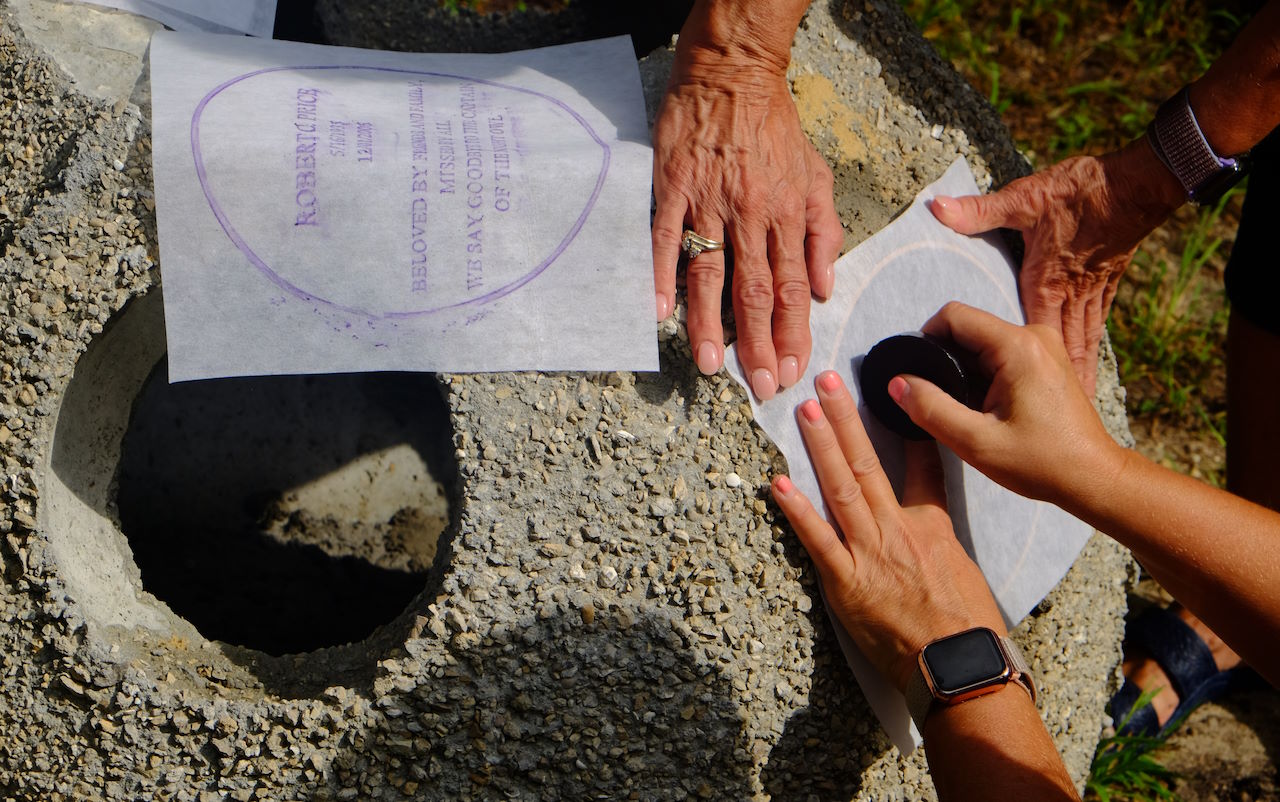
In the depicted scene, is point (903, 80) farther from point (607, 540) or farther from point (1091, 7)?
point (1091, 7)

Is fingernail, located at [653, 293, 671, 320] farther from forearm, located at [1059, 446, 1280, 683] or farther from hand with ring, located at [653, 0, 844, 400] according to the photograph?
forearm, located at [1059, 446, 1280, 683]

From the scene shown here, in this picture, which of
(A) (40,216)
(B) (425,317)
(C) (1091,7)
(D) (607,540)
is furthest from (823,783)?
(C) (1091,7)

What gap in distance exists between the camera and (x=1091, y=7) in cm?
379

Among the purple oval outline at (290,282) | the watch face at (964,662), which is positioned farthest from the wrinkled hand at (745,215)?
the watch face at (964,662)

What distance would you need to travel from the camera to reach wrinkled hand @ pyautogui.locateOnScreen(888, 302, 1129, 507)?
4.93 feet

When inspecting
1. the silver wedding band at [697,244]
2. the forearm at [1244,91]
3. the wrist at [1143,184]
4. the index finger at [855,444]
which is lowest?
the index finger at [855,444]

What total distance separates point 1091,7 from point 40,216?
3.70 m

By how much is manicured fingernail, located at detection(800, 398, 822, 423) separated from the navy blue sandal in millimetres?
1527

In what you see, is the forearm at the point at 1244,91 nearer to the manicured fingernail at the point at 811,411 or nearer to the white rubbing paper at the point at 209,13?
the manicured fingernail at the point at 811,411

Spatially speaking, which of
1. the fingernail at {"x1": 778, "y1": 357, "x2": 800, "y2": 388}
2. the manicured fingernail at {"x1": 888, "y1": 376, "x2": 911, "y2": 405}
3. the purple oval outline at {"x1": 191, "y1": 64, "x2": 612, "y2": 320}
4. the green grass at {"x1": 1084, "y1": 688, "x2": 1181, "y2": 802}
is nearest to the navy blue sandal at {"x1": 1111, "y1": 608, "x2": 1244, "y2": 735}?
the green grass at {"x1": 1084, "y1": 688, "x2": 1181, "y2": 802}

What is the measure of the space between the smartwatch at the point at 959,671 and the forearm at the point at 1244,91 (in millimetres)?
1000

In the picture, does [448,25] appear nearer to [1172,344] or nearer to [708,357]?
[708,357]

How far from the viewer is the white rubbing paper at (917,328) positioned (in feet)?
5.25

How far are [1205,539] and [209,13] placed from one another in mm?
1814
